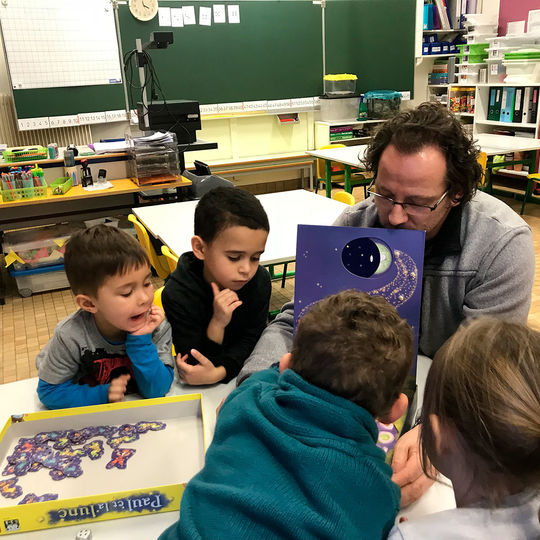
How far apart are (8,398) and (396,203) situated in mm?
1035

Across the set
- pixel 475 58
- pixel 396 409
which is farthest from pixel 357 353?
pixel 475 58

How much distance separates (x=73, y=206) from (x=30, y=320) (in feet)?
4.31

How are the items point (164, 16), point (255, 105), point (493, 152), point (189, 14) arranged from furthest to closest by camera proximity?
point (255, 105) < point (189, 14) < point (164, 16) < point (493, 152)

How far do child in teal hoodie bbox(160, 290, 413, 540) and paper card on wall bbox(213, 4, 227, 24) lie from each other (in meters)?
6.14

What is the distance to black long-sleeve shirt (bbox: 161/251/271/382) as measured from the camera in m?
1.36

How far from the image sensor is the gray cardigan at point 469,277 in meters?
1.21

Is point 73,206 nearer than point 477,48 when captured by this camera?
Yes

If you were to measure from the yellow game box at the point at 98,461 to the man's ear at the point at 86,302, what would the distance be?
241 mm

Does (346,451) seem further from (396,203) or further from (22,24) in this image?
(22,24)

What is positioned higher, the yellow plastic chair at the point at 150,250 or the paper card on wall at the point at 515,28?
the paper card on wall at the point at 515,28

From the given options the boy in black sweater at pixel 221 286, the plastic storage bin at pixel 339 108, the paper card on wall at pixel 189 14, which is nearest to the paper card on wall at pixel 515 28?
the plastic storage bin at pixel 339 108

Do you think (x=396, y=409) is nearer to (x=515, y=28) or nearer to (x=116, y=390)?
(x=116, y=390)

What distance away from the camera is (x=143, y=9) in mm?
5715

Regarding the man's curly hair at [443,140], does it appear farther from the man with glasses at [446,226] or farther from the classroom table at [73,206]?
the classroom table at [73,206]
